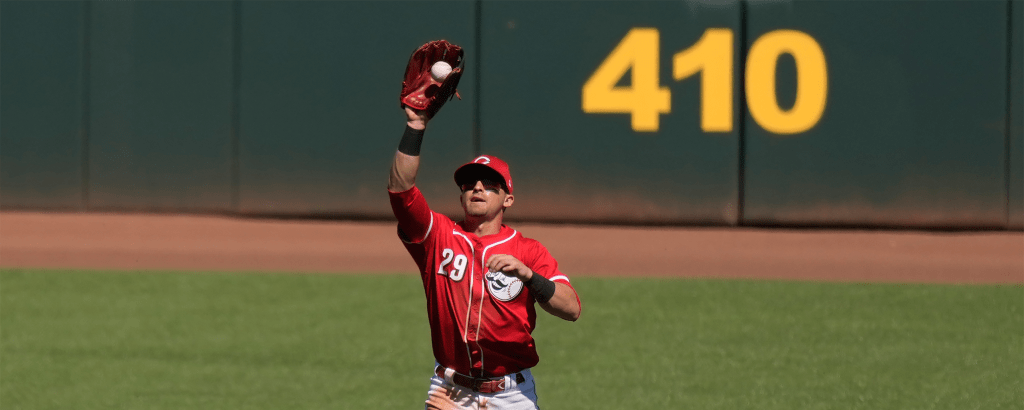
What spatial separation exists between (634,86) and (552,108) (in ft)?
3.36

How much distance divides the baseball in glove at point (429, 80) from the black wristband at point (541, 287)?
2.28ft

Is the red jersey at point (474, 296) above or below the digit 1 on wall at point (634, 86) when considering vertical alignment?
below

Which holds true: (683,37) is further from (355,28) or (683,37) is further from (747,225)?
(355,28)

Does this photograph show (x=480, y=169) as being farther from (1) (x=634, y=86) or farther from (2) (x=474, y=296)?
(1) (x=634, y=86)

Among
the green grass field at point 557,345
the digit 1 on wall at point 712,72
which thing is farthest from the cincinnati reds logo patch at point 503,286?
the digit 1 on wall at point 712,72

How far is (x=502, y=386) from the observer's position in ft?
13.8

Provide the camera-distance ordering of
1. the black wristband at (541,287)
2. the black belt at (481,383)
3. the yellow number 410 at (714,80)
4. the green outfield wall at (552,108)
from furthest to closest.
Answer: the yellow number 410 at (714,80)
the green outfield wall at (552,108)
the black belt at (481,383)
the black wristband at (541,287)

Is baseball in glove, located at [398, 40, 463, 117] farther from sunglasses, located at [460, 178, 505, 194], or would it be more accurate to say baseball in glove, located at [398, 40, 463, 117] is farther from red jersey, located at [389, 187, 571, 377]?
red jersey, located at [389, 187, 571, 377]

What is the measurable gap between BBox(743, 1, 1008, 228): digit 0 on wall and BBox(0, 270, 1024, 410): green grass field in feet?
10.3

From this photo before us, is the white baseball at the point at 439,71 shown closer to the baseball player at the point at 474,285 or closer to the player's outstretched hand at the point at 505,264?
the baseball player at the point at 474,285

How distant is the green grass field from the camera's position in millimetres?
6816

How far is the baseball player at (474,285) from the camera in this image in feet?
13.5

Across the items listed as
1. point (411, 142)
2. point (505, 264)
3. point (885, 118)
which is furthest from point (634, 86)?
point (505, 264)

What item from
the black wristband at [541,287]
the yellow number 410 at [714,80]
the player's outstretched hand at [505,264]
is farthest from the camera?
the yellow number 410 at [714,80]
